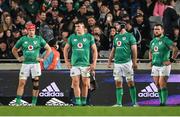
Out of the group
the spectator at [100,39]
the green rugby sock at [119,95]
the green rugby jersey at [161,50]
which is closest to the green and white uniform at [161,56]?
the green rugby jersey at [161,50]

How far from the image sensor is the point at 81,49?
1519 cm

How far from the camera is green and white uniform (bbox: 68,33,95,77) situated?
15125 mm

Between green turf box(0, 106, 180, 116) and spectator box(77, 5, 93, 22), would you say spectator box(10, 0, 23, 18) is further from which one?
green turf box(0, 106, 180, 116)

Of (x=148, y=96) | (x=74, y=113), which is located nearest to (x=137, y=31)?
(x=148, y=96)

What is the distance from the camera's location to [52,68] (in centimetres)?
1717

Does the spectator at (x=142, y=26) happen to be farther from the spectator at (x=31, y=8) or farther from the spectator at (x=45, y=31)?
the spectator at (x=31, y=8)

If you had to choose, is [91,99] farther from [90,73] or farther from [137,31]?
[137,31]

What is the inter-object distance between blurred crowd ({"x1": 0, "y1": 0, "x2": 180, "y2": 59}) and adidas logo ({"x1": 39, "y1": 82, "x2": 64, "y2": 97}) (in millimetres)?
1580

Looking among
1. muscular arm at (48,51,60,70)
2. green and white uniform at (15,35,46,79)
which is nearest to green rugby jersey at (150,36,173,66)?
green and white uniform at (15,35,46,79)

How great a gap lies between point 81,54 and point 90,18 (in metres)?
3.34

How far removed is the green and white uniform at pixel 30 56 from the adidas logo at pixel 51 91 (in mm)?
1103

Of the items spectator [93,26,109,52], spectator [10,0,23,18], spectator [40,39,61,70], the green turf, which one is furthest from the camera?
spectator [10,0,23,18]

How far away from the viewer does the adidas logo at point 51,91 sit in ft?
55.3

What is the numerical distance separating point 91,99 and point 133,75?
→ 1315mm
